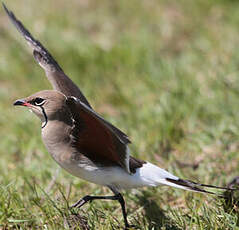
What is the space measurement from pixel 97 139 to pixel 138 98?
2634 millimetres

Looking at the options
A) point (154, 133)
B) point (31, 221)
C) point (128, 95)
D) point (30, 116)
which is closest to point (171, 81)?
point (128, 95)

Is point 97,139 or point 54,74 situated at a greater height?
point 54,74

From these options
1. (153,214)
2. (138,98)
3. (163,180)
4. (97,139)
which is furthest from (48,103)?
(138,98)

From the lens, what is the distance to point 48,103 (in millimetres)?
3592

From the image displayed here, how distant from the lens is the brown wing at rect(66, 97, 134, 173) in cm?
322

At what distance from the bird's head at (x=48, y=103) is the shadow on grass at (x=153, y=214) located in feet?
3.59

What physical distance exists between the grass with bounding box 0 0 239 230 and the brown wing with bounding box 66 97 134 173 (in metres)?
0.44

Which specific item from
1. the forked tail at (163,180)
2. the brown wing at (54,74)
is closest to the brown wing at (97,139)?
the forked tail at (163,180)

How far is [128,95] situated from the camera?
6125 mm

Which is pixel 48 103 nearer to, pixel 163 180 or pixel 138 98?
pixel 163 180

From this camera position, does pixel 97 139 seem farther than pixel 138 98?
No

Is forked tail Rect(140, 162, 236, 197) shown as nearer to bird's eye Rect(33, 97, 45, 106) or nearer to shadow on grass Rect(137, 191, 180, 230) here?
shadow on grass Rect(137, 191, 180, 230)

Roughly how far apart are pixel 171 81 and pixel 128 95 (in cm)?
56

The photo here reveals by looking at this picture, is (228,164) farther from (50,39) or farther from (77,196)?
(50,39)
